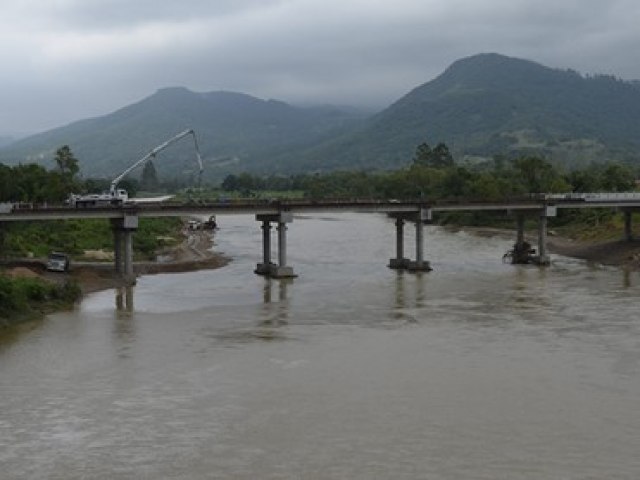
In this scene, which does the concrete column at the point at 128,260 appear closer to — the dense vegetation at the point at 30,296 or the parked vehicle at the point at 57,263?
the parked vehicle at the point at 57,263

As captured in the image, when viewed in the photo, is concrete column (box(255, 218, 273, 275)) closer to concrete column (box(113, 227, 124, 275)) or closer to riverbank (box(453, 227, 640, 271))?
concrete column (box(113, 227, 124, 275))

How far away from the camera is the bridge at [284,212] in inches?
2640

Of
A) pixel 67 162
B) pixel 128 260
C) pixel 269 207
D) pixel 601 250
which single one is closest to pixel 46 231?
pixel 128 260

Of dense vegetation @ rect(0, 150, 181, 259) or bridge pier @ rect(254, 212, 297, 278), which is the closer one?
bridge pier @ rect(254, 212, 297, 278)

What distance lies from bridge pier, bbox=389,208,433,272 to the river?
13667 mm

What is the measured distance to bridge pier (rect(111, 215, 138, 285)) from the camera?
223 ft

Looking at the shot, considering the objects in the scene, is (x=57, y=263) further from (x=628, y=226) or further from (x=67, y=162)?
(x=67, y=162)

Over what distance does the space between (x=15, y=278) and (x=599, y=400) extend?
121ft

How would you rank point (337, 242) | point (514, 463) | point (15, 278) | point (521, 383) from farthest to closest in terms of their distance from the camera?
point (337, 242)
point (15, 278)
point (521, 383)
point (514, 463)

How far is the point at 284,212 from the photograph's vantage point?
74938 mm

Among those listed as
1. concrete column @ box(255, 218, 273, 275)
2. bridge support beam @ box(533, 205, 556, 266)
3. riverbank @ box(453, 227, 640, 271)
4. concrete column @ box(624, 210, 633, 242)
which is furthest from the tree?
concrete column @ box(624, 210, 633, 242)

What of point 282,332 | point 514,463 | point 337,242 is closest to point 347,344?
point 282,332

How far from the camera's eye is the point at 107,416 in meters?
29.6

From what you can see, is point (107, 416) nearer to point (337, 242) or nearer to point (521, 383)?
point (521, 383)
